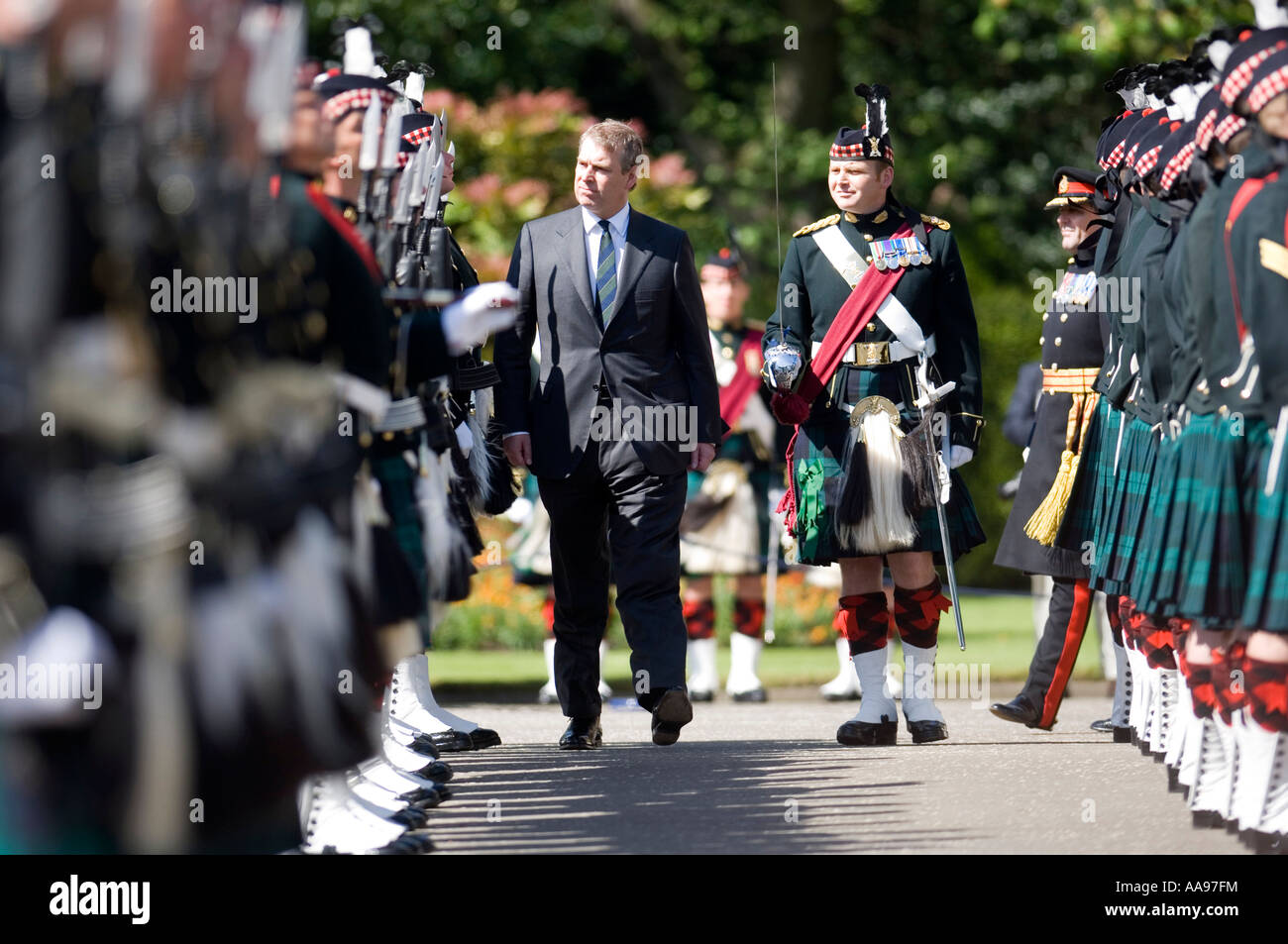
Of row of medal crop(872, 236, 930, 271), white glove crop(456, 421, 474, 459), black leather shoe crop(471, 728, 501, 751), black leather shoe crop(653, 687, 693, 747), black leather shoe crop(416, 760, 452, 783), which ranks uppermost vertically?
row of medal crop(872, 236, 930, 271)

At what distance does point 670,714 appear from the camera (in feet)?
25.1

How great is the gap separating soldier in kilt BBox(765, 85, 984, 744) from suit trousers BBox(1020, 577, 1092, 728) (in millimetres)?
420

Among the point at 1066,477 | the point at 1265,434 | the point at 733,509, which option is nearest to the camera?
the point at 1265,434

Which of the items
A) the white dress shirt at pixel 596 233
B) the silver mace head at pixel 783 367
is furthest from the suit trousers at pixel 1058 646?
the white dress shirt at pixel 596 233

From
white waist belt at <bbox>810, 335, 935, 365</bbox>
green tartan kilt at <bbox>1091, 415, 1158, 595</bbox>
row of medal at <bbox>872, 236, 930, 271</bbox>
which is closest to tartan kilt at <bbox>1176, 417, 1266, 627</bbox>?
green tartan kilt at <bbox>1091, 415, 1158, 595</bbox>

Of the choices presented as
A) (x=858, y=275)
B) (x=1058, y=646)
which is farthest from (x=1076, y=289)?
(x=1058, y=646)

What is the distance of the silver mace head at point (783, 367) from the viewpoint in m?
7.90

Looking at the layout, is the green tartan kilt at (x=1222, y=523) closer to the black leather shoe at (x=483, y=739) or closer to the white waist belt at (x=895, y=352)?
the white waist belt at (x=895, y=352)

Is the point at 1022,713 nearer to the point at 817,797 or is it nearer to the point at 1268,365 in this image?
the point at 817,797

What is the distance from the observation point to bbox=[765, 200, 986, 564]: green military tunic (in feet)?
26.7

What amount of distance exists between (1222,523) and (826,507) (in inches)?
104

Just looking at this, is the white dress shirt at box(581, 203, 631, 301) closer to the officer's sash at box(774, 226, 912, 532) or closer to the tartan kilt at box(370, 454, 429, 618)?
the officer's sash at box(774, 226, 912, 532)

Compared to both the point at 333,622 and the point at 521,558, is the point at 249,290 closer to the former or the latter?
the point at 333,622

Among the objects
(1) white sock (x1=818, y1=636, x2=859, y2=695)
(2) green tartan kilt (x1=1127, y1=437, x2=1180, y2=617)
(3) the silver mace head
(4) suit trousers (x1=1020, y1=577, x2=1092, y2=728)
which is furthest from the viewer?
(1) white sock (x1=818, y1=636, x2=859, y2=695)
